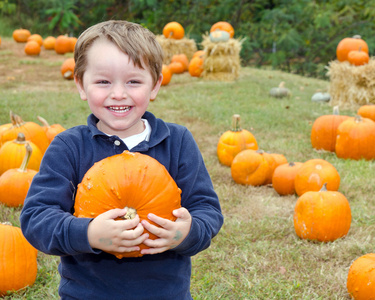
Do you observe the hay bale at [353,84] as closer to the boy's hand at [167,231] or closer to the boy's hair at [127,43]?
the boy's hair at [127,43]

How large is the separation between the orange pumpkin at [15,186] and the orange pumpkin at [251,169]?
206 centimetres

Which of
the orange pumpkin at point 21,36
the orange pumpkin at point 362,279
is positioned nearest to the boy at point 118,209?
the orange pumpkin at point 362,279

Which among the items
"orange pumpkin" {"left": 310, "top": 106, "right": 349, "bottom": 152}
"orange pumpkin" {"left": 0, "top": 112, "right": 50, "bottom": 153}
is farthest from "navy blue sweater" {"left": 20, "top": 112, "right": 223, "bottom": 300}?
"orange pumpkin" {"left": 310, "top": 106, "right": 349, "bottom": 152}

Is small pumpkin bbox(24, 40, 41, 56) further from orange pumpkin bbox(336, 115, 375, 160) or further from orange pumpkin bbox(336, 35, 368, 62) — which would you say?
orange pumpkin bbox(336, 115, 375, 160)

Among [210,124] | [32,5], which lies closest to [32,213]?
[210,124]

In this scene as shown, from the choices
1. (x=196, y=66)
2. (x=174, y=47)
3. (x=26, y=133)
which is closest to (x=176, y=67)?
(x=196, y=66)

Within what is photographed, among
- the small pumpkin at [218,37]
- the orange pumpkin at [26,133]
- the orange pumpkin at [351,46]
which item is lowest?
the orange pumpkin at [26,133]

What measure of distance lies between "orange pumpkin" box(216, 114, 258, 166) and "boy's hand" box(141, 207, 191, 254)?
11.6 ft

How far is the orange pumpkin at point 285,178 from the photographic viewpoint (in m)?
4.25

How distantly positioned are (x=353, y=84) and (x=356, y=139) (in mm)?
3449

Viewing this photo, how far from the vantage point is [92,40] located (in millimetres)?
1726

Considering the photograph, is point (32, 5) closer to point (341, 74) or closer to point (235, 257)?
point (341, 74)

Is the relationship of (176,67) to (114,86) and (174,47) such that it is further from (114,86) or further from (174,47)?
(114,86)

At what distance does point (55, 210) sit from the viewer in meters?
1.61
